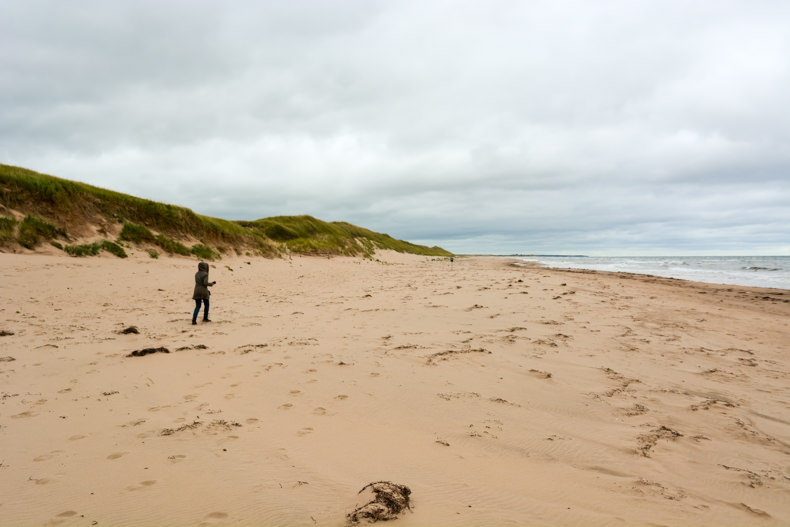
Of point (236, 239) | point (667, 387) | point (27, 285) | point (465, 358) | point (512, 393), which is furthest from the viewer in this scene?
point (236, 239)

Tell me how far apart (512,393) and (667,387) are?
2431mm

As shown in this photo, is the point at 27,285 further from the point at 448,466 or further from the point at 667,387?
the point at 667,387

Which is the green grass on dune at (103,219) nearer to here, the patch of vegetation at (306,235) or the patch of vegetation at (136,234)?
the patch of vegetation at (136,234)

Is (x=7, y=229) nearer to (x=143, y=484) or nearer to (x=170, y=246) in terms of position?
(x=170, y=246)

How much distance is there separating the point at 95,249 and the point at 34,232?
2228 millimetres

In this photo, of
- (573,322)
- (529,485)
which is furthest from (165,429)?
(573,322)

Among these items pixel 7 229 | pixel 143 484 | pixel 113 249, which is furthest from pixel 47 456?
pixel 113 249

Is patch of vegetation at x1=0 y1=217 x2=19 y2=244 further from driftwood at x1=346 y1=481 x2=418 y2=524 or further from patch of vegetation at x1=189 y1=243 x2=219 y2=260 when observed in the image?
driftwood at x1=346 y1=481 x2=418 y2=524

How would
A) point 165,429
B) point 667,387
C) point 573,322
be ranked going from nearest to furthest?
point 165,429, point 667,387, point 573,322

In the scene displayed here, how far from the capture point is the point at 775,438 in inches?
167

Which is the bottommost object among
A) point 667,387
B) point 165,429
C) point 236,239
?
→ point 165,429

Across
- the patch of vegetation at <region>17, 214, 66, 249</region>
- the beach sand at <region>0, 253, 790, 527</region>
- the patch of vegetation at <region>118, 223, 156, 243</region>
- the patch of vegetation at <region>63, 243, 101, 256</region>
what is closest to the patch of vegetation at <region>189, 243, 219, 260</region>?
the patch of vegetation at <region>118, 223, 156, 243</region>

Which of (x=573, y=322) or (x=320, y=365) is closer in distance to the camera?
(x=320, y=365)

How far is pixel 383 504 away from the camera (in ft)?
9.00
